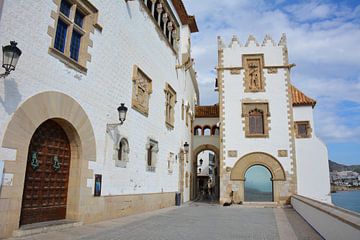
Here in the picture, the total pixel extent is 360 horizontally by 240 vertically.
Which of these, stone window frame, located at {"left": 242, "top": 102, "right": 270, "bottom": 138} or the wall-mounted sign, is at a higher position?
stone window frame, located at {"left": 242, "top": 102, "right": 270, "bottom": 138}

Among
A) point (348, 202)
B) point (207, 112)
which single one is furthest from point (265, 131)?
point (348, 202)

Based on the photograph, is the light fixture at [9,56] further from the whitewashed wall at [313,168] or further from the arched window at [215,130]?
the arched window at [215,130]

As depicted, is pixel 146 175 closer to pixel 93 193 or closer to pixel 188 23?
pixel 93 193

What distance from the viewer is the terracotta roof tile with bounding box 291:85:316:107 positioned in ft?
66.6

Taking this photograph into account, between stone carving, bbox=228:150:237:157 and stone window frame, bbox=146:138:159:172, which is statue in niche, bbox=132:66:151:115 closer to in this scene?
stone window frame, bbox=146:138:159:172

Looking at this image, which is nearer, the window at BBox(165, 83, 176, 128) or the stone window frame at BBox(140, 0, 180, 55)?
the stone window frame at BBox(140, 0, 180, 55)

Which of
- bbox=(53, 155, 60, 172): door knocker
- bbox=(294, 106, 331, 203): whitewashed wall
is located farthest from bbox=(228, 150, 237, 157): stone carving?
bbox=(53, 155, 60, 172): door knocker

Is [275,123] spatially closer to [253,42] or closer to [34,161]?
[253,42]

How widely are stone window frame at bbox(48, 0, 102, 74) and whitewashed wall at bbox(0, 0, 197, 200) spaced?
14cm

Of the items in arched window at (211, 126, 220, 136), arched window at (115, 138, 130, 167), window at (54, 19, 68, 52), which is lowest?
arched window at (115, 138, 130, 167)

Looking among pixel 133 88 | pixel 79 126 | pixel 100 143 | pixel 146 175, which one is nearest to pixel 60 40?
pixel 79 126

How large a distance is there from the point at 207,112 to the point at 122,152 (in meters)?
14.7

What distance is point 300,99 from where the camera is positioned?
2064 cm

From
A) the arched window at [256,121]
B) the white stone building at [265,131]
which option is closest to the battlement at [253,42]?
the white stone building at [265,131]
